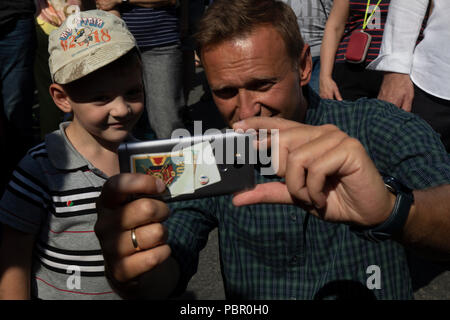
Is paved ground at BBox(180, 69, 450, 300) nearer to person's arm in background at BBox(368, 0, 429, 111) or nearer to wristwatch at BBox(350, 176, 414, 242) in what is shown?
person's arm in background at BBox(368, 0, 429, 111)

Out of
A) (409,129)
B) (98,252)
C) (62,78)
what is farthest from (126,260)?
(409,129)

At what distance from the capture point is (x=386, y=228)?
49.7 inches

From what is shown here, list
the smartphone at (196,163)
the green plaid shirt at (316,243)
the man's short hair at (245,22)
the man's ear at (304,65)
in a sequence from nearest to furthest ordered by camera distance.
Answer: the smartphone at (196,163) → the green plaid shirt at (316,243) → the man's short hair at (245,22) → the man's ear at (304,65)

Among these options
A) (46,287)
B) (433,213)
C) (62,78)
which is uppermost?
(62,78)

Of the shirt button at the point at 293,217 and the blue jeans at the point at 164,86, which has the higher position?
the shirt button at the point at 293,217

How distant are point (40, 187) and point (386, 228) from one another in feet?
4.47

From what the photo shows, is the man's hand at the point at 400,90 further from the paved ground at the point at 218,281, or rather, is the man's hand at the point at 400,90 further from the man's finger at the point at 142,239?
the man's finger at the point at 142,239

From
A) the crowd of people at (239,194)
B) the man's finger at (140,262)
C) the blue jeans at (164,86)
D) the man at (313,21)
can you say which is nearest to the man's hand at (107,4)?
the blue jeans at (164,86)

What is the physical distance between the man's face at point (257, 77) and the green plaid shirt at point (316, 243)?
32cm

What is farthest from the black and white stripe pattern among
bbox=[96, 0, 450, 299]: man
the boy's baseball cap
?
the boy's baseball cap

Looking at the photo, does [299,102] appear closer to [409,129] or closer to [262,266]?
[409,129]

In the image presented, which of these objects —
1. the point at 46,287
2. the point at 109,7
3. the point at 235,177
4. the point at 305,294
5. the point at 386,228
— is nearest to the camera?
the point at 386,228

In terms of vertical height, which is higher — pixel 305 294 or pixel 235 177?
pixel 235 177

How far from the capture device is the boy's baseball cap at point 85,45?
182 cm
